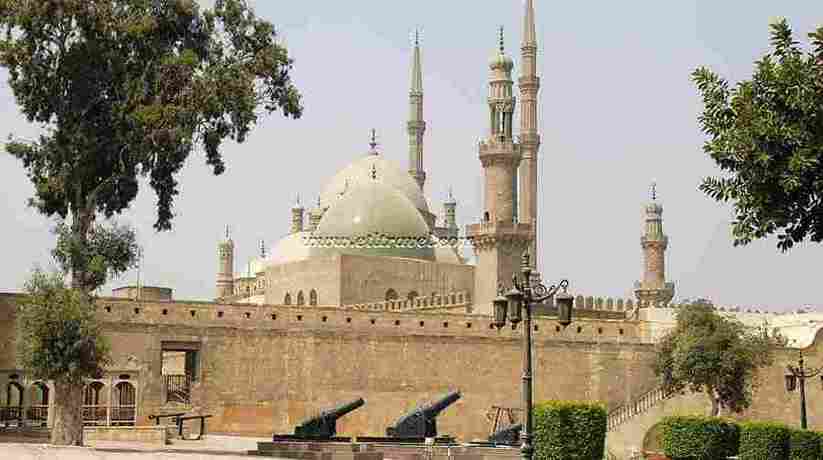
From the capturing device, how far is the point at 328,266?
4722cm

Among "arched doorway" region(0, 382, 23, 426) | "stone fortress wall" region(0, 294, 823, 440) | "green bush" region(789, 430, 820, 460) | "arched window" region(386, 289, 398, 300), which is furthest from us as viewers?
"arched window" region(386, 289, 398, 300)

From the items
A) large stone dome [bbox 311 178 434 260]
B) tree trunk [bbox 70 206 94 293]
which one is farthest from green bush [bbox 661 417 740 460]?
large stone dome [bbox 311 178 434 260]

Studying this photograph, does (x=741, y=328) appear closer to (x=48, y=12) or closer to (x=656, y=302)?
(x=656, y=302)

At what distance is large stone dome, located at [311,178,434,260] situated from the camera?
4934 centimetres

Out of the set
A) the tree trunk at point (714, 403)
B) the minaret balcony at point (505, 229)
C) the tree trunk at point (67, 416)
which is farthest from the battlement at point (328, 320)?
the tree trunk at point (67, 416)

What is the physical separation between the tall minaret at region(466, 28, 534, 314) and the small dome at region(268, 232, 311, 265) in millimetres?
8360

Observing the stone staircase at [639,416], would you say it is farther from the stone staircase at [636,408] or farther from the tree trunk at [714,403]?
the tree trunk at [714,403]

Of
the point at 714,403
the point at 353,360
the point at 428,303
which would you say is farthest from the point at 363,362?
the point at 714,403

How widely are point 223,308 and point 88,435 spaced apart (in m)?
6.18

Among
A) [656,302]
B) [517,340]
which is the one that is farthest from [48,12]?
[656,302]

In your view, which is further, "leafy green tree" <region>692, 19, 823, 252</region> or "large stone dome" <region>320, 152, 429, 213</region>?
"large stone dome" <region>320, 152, 429, 213</region>

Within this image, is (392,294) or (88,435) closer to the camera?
(88,435)

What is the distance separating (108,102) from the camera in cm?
2858

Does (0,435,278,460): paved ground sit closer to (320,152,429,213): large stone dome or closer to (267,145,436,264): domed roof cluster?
(267,145,436,264): domed roof cluster
